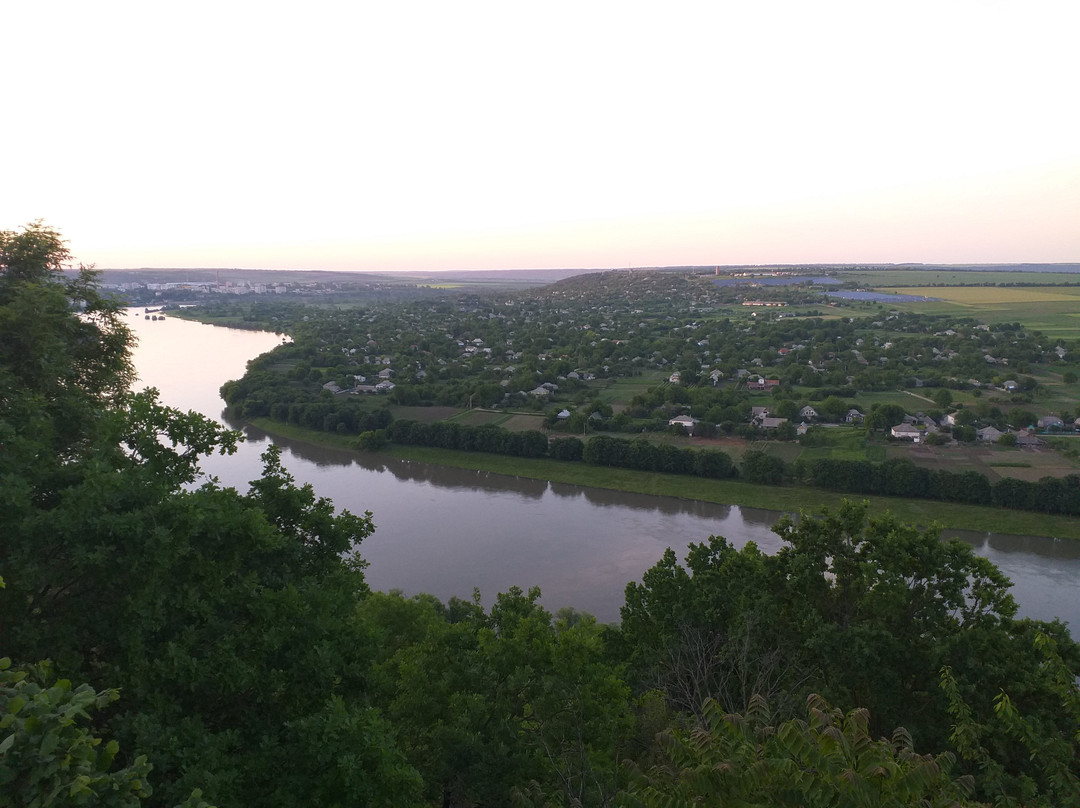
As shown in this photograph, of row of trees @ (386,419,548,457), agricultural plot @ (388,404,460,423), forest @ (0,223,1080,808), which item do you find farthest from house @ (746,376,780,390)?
forest @ (0,223,1080,808)

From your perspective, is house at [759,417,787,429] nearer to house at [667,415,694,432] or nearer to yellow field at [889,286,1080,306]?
house at [667,415,694,432]

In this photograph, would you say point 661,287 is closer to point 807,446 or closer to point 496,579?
point 807,446

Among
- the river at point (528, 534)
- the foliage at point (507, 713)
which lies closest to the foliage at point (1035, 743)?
the foliage at point (507, 713)

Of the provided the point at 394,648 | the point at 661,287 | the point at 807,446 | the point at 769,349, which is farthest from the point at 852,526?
the point at 661,287

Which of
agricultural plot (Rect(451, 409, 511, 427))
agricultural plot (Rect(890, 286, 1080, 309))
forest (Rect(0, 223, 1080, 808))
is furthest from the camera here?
agricultural plot (Rect(890, 286, 1080, 309))

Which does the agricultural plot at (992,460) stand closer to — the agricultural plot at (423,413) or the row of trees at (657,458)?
the row of trees at (657,458)
